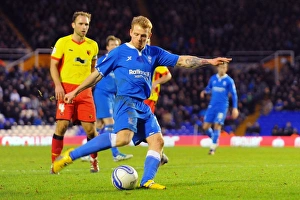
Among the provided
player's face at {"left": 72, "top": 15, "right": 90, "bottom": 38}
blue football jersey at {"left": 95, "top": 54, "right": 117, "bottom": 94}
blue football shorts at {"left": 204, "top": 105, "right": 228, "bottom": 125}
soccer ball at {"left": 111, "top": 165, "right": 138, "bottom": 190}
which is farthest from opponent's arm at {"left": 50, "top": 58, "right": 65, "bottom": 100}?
blue football shorts at {"left": 204, "top": 105, "right": 228, "bottom": 125}

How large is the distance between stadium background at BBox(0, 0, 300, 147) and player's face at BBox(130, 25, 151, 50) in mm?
16150

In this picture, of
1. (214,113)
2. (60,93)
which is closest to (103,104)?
(60,93)

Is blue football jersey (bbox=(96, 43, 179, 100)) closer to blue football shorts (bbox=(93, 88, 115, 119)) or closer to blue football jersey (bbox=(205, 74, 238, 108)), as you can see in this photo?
blue football shorts (bbox=(93, 88, 115, 119))

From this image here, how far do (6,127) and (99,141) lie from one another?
54.4 feet

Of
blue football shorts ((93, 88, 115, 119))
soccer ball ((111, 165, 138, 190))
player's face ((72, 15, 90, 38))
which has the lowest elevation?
soccer ball ((111, 165, 138, 190))

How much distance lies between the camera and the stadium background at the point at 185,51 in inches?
1000

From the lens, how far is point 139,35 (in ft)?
25.9

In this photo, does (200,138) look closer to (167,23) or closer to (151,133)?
(167,23)

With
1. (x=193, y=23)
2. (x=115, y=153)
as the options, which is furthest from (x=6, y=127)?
(x=193, y=23)

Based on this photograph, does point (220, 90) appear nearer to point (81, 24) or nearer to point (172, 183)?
point (81, 24)

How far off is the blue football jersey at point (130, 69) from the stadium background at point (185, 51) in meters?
16.0

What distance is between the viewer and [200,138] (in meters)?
23.7

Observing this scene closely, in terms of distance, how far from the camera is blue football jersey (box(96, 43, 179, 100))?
26.3 feet

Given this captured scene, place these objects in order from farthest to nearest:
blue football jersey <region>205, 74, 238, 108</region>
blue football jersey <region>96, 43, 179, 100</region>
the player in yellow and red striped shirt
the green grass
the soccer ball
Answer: blue football jersey <region>205, 74, 238, 108</region>, the player in yellow and red striped shirt, blue football jersey <region>96, 43, 179, 100</region>, the soccer ball, the green grass
